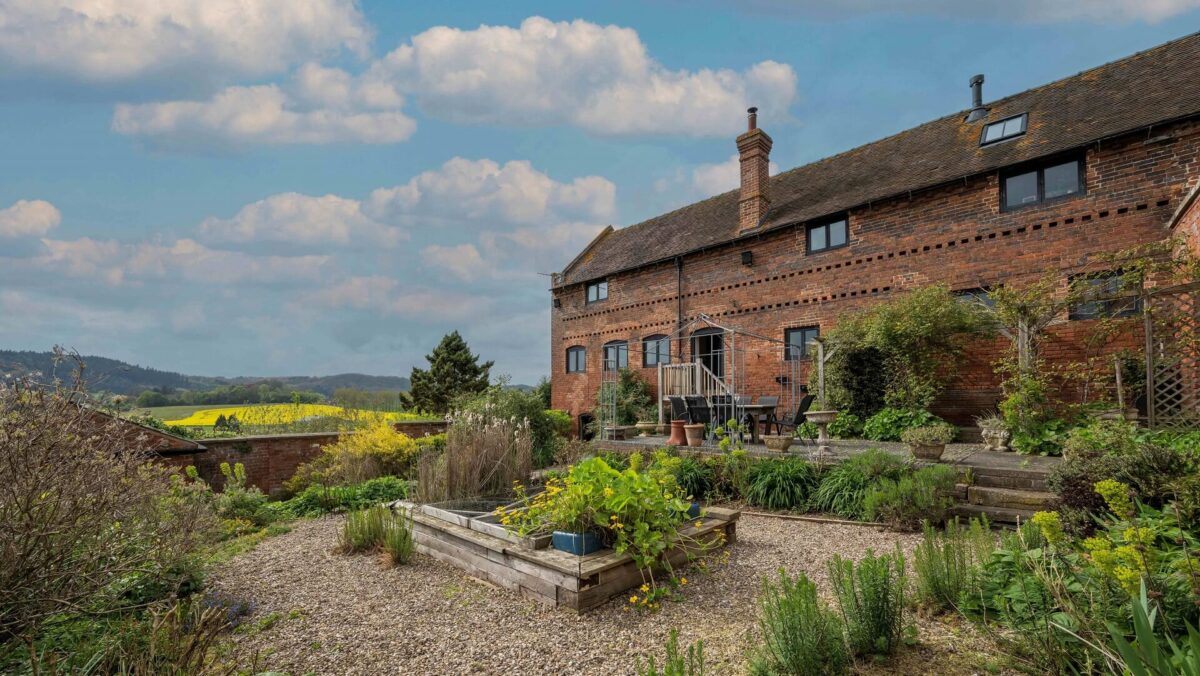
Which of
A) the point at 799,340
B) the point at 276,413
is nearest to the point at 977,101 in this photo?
the point at 799,340

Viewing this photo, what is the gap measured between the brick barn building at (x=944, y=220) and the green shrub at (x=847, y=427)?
5.14 ft

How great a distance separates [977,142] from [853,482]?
9071 millimetres

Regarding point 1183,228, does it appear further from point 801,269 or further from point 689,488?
point 689,488

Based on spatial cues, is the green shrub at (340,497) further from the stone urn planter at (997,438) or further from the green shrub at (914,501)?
the stone urn planter at (997,438)

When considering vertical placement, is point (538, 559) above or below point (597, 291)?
below

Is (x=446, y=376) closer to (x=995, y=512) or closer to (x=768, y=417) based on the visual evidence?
(x=768, y=417)

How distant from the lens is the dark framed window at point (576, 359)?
19.1m

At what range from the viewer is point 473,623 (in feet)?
11.8

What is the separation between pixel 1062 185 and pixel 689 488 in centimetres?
877

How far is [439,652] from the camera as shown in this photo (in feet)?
10.6

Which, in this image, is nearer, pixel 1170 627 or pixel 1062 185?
pixel 1170 627

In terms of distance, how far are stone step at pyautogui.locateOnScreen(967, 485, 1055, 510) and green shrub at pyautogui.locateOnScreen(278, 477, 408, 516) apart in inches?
271

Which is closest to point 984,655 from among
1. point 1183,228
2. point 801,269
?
point 1183,228

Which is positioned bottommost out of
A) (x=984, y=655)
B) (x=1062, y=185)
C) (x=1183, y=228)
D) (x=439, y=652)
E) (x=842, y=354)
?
(x=439, y=652)
